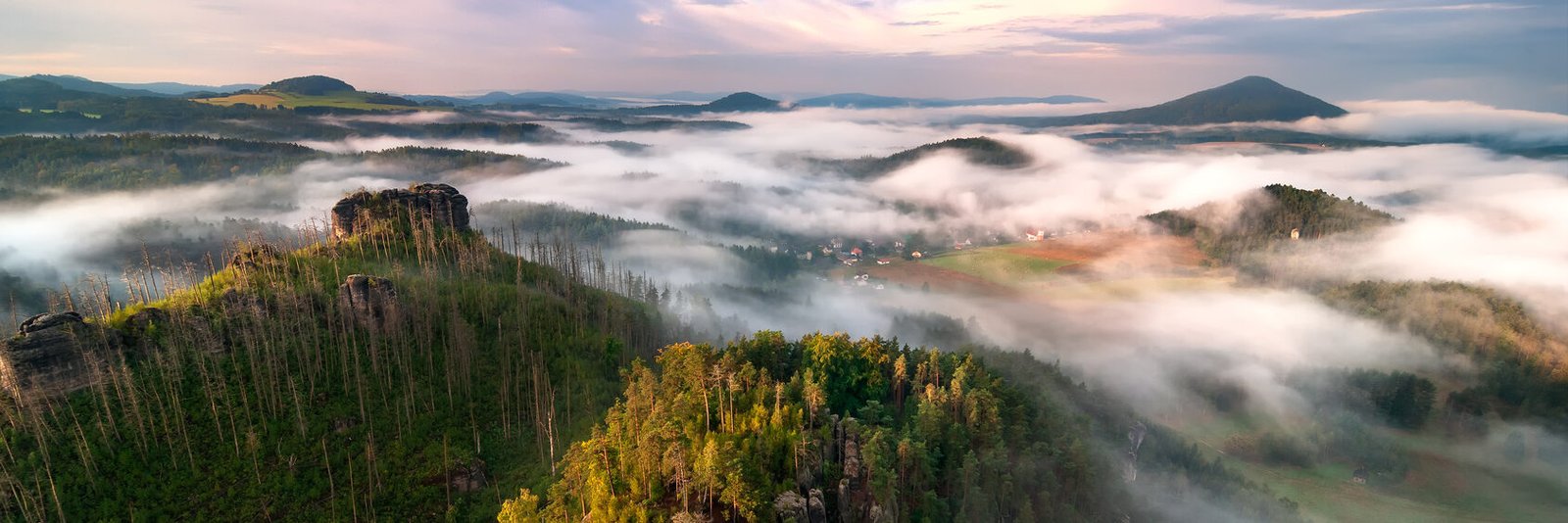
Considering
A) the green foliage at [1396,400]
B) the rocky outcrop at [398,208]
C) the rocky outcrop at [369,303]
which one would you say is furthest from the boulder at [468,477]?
the green foliage at [1396,400]

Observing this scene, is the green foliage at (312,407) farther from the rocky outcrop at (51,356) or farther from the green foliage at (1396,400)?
the green foliage at (1396,400)

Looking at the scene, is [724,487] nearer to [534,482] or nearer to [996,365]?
[534,482]

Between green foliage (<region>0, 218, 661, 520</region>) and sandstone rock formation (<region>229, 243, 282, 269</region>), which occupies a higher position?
sandstone rock formation (<region>229, 243, 282, 269</region>)

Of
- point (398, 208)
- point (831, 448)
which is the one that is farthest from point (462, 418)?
point (398, 208)

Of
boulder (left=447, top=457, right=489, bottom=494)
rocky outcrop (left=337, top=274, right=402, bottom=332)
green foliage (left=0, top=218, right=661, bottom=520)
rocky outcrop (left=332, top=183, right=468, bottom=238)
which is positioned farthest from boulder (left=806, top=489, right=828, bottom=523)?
rocky outcrop (left=332, top=183, right=468, bottom=238)

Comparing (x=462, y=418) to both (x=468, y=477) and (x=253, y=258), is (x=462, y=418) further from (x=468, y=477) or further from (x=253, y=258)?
(x=253, y=258)

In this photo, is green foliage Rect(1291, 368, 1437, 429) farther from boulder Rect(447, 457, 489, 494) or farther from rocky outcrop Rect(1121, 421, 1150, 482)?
boulder Rect(447, 457, 489, 494)
